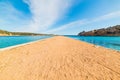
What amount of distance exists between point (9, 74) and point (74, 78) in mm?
3218

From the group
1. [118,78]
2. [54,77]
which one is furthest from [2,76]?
[118,78]

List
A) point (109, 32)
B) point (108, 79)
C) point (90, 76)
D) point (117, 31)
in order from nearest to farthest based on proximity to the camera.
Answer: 1. point (108, 79)
2. point (90, 76)
3. point (117, 31)
4. point (109, 32)

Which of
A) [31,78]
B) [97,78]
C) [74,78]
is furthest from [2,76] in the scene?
[97,78]

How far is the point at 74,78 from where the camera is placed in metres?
4.07

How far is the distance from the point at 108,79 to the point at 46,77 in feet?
9.16

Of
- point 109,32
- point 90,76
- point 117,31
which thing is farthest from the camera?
point 109,32

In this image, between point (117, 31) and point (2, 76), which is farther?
Answer: point (117, 31)

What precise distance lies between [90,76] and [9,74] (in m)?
3.99

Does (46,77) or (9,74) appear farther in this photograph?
(9,74)

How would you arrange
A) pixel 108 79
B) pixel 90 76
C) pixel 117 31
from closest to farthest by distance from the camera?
pixel 108 79, pixel 90 76, pixel 117 31

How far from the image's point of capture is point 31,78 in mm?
4074

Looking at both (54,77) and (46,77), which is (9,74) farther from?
(54,77)

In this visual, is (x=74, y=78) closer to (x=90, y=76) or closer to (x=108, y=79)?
(x=90, y=76)

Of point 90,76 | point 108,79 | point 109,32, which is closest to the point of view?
point 108,79
